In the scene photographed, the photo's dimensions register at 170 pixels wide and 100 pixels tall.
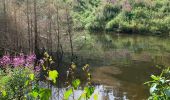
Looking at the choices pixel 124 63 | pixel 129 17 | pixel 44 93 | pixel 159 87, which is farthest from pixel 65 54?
pixel 129 17

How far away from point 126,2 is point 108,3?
405 cm

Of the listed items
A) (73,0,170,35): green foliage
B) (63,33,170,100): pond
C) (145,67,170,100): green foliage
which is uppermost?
(145,67,170,100): green foliage

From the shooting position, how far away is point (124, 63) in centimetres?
3397

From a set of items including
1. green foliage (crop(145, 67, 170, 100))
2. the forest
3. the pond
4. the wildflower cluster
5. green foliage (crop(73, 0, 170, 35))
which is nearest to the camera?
green foliage (crop(145, 67, 170, 100))

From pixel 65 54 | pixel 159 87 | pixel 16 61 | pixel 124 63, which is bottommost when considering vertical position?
pixel 124 63

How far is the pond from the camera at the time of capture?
80.4 ft

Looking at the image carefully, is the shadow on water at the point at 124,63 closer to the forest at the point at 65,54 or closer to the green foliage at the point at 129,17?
the forest at the point at 65,54

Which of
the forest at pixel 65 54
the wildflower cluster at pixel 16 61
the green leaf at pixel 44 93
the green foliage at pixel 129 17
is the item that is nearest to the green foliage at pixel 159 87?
the green leaf at pixel 44 93

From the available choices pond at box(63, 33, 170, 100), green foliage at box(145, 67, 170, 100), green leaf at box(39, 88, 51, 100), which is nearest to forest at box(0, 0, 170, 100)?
pond at box(63, 33, 170, 100)

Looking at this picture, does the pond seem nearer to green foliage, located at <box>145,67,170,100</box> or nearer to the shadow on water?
the shadow on water

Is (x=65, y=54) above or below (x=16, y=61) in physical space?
below

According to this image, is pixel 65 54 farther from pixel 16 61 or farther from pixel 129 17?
pixel 129 17

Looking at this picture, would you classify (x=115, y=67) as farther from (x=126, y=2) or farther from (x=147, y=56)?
(x=126, y=2)

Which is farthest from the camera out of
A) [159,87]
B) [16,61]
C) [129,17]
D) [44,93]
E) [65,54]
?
[129,17]
